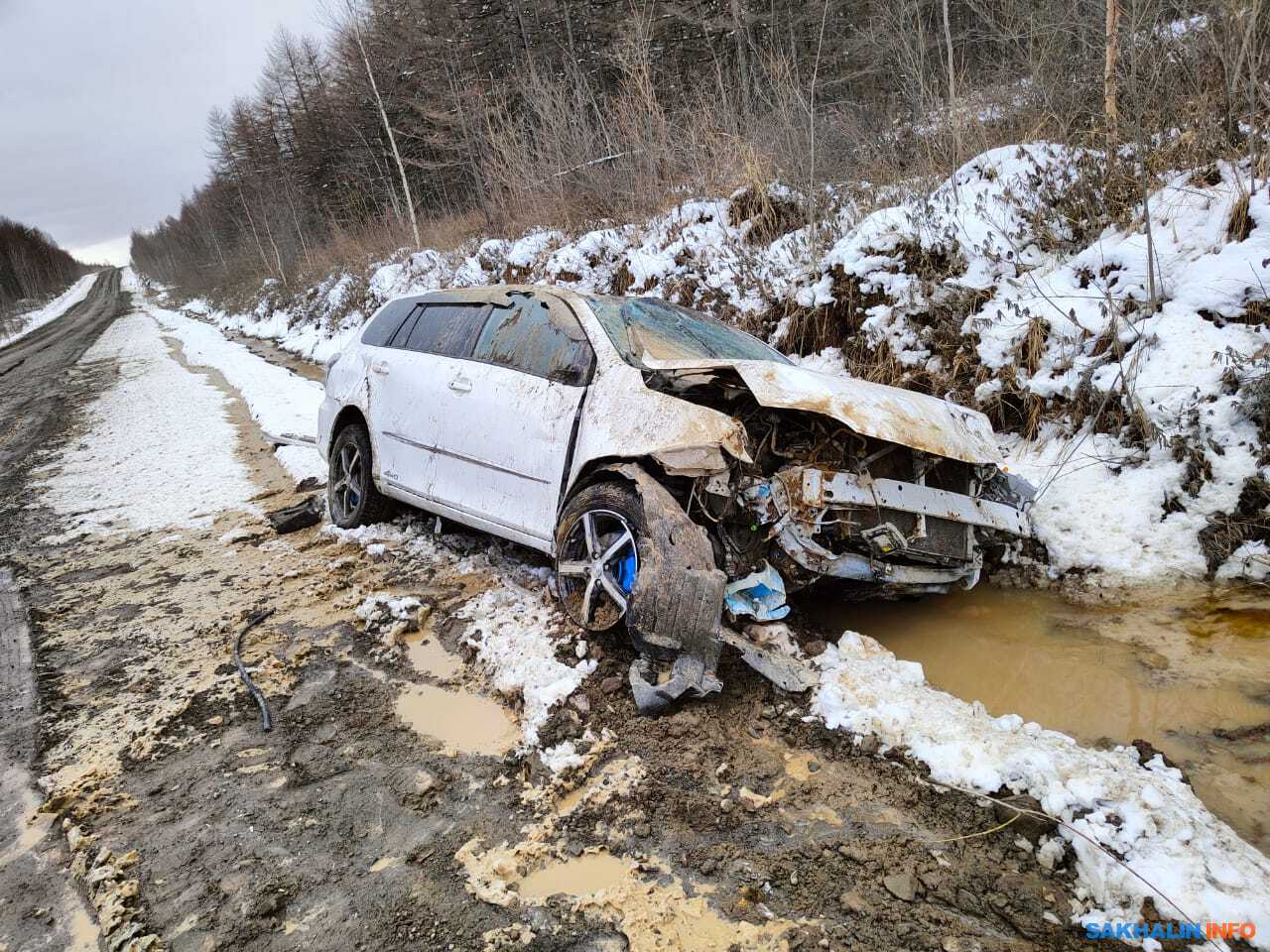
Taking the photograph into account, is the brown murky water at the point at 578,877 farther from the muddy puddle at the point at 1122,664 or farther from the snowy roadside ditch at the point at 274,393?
the snowy roadside ditch at the point at 274,393

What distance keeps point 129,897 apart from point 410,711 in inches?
44.7

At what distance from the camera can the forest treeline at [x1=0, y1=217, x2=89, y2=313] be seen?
2115 inches

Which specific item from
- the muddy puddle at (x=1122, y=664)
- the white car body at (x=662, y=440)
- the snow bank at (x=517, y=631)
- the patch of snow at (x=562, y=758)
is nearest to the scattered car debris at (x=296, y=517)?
the snow bank at (x=517, y=631)

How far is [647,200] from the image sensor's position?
10.9 metres

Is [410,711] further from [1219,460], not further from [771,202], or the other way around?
[771,202]

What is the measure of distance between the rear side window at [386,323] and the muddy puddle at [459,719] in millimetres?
2845

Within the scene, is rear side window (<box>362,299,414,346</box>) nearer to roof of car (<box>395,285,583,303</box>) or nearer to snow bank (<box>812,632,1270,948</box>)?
roof of car (<box>395,285,583,303</box>)

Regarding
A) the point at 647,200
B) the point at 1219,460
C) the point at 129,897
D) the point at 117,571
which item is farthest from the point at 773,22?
the point at 129,897

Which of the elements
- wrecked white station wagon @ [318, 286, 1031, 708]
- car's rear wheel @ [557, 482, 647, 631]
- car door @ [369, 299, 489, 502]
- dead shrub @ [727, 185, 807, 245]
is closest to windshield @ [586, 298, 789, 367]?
wrecked white station wagon @ [318, 286, 1031, 708]

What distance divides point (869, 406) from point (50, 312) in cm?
5938

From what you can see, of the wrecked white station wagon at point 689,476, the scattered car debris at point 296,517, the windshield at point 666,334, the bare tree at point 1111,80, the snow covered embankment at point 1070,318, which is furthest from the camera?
the bare tree at point 1111,80

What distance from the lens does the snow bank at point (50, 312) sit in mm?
32109

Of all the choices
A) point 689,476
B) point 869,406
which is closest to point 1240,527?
point 869,406

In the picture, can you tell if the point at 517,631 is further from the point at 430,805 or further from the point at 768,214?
the point at 768,214
